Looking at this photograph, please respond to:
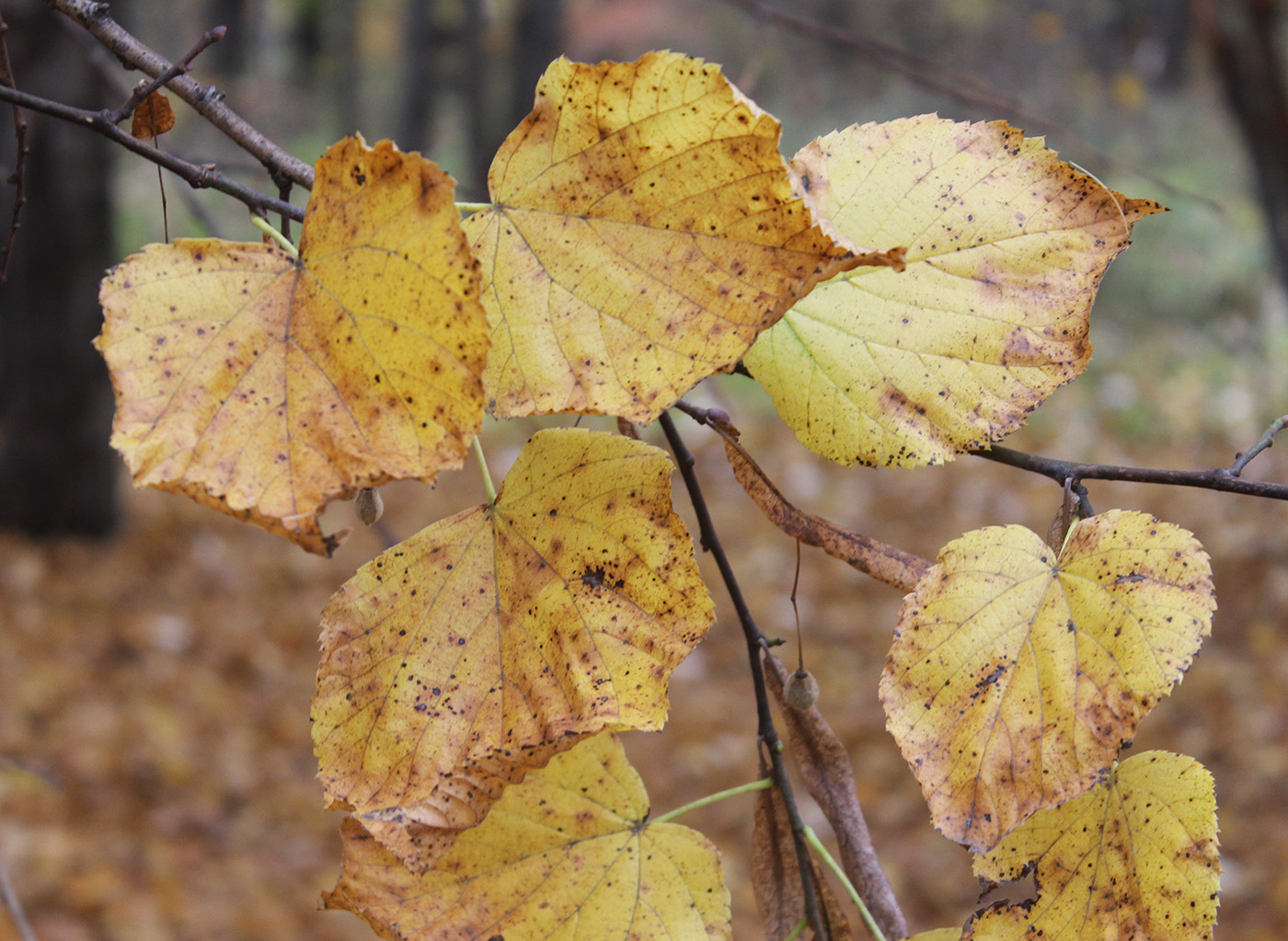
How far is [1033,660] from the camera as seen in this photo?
1.36 ft

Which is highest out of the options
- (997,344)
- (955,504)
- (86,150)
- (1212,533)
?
(86,150)

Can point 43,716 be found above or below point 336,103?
below

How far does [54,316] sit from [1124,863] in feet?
10.8

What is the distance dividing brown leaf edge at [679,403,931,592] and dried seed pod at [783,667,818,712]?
97mm

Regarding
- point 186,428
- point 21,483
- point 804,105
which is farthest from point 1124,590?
point 804,105

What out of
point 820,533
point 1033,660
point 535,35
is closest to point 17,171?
point 820,533

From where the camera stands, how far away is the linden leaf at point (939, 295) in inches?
17.5

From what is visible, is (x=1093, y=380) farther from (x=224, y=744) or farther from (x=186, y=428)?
(x=186, y=428)

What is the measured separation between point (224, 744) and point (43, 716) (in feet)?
1.41

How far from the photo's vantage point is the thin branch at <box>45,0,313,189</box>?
42 cm

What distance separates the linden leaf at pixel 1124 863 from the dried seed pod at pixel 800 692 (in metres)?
0.12

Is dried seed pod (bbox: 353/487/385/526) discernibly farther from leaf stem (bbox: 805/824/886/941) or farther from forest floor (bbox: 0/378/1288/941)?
forest floor (bbox: 0/378/1288/941)

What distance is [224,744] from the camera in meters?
2.63

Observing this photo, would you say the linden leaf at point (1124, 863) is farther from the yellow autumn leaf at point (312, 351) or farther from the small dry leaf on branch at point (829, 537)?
the yellow autumn leaf at point (312, 351)
